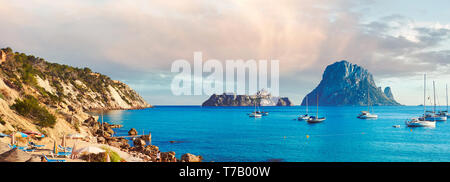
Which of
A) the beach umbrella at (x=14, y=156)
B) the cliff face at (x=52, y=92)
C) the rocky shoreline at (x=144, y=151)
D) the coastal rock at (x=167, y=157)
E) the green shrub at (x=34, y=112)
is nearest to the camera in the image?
the beach umbrella at (x=14, y=156)

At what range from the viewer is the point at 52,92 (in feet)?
340

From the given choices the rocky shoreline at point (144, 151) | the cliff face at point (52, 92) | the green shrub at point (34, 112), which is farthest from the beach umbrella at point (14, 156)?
the green shrub at point (34, 112)

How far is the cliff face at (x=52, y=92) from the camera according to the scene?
131 feet

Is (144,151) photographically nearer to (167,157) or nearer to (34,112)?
(167,157)

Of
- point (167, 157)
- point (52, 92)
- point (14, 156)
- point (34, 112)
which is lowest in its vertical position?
point (167, 157)

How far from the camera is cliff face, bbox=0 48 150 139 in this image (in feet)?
131

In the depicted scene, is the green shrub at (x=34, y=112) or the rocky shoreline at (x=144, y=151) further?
the green shrub at (x=34, y=112)

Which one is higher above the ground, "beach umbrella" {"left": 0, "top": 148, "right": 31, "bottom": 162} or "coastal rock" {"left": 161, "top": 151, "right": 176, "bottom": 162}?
"beach umbrella" {"left": 0, "top": 148, "right": 31, "bottom": 162}

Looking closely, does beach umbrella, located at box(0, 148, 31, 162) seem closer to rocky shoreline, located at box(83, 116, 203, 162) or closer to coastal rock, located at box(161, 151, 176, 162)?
rocky shoreline, located at box(83, 116, 203, 162)

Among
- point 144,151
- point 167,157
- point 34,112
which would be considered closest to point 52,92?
point 34,112

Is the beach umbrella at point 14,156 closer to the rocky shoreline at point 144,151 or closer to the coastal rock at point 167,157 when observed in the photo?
the rocky shoreline at point 144,151

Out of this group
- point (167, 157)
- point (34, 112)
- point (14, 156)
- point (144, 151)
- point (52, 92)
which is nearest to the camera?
point (14, 156)

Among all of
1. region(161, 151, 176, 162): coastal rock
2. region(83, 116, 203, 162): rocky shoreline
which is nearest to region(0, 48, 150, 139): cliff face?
region(83, 116, 203, 162): rocky shoreline
